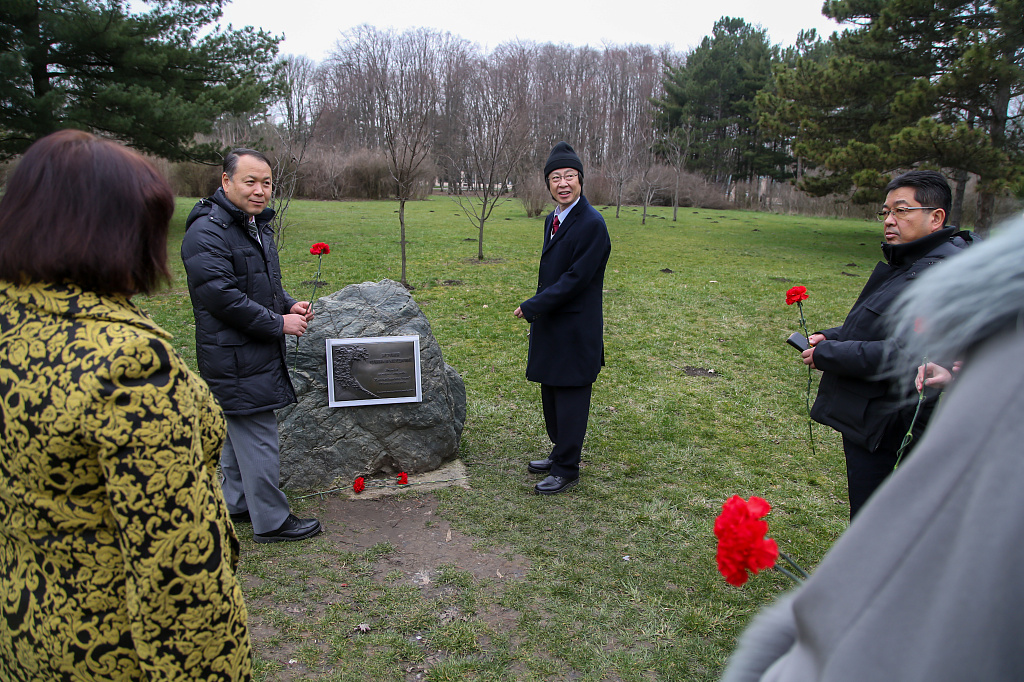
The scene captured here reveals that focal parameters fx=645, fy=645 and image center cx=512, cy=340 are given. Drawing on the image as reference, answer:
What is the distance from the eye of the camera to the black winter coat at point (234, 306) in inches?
127

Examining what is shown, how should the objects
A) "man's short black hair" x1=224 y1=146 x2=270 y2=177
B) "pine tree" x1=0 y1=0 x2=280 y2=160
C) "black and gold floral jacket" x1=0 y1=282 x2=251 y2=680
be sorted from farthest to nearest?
"pine tree" x1=0 y1=0 x2=280 y2=160
"man's short black hair" x1=224 y1=146 x2=270 y2=177
"black and gold floral jacket" x1=0 y1=282 x2=251 y2=680

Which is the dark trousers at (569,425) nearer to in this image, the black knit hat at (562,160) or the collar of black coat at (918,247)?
the black knit hat at (562,160)

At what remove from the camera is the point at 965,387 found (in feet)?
2.19

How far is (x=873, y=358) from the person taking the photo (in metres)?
2.64

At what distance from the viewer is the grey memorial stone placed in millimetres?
4336

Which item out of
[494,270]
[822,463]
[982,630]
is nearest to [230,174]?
[982,630]

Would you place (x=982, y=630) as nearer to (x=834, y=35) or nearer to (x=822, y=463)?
(x=822, y=463)

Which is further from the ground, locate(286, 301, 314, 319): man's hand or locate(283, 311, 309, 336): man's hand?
locate(286, 301, 314, 319): man's hand

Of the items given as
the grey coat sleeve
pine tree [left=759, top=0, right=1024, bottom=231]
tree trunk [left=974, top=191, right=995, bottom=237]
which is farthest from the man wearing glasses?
tree trunk [left=974, top=191, right=995, bottom=237]

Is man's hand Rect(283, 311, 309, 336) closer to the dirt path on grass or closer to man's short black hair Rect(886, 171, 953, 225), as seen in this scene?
the dirt path on grass

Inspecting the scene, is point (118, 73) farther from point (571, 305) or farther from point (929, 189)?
point (929, 189)

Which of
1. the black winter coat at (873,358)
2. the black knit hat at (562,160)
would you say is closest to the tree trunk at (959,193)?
the black knit hat at (562,160)

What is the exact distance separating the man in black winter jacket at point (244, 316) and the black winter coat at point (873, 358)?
106 inches

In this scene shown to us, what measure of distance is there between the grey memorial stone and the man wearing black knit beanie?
80 centimetres
